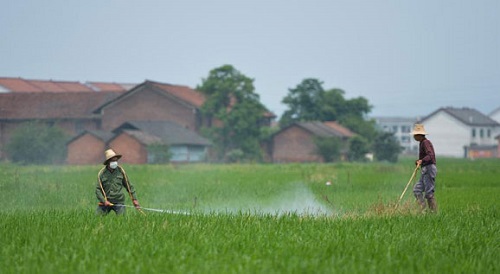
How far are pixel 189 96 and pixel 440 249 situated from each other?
57137mm

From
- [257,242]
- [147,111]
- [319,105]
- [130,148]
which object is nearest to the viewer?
[257,242]

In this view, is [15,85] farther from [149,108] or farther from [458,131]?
[458,131]

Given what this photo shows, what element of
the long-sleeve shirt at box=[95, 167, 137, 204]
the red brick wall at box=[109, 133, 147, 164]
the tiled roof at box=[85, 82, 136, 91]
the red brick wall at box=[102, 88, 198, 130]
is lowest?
the long-sleeve shirt at box=[95, 167, 137, 204]

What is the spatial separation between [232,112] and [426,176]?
156 feet

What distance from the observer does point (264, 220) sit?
1312cm

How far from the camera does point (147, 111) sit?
63.9 m

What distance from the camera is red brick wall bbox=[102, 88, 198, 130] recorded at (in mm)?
63281

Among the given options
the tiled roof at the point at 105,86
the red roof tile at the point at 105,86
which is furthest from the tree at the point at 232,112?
the red roof tile at the point at 105,86

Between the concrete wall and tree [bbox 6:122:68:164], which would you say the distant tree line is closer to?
tree [bbox 6:122:68:164]

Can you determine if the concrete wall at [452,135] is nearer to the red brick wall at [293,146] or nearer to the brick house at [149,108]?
the red brick wall at [293,146]

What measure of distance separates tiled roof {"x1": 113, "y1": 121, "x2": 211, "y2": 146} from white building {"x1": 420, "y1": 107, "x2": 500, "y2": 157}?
143 ft

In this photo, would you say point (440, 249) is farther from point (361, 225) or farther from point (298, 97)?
point (298, 97)

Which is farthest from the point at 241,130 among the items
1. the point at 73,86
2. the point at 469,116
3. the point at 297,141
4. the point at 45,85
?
the point at 469,116

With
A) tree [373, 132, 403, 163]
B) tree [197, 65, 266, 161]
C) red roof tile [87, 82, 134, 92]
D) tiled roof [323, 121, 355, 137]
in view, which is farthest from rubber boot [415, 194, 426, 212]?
red roof tile [87, 82, 134, 92]
